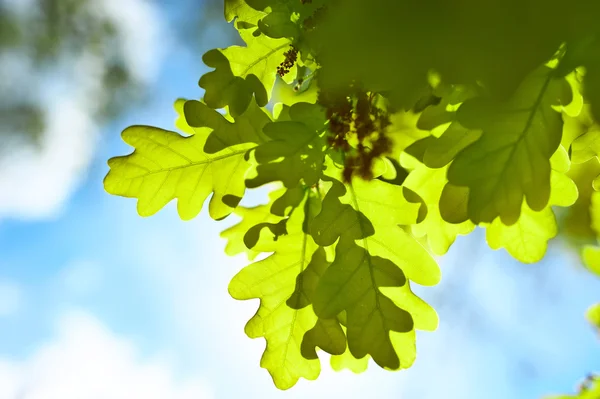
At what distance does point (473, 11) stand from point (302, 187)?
2.73ft

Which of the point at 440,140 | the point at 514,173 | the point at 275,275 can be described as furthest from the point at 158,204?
the point at 514,173

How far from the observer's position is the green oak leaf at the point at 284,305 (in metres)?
1.35

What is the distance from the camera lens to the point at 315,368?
1347mm

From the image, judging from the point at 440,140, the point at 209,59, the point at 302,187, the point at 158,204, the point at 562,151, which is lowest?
the point at 562,151

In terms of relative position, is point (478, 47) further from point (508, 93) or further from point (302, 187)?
point (302, 187)

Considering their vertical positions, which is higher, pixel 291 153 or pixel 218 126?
pixel 218 126

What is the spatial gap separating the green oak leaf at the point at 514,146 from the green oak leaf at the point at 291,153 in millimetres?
365

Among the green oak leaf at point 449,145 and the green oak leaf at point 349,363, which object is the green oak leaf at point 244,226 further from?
the green oak leaf at point 449,145

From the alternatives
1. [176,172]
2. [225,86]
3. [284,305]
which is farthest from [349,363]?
[225,86]

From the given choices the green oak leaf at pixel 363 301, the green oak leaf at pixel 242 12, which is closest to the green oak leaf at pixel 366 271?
the green oak leaf at pixel 363 301

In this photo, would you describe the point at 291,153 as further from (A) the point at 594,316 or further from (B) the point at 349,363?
(A) the point at 594,316

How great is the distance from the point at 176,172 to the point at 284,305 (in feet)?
1.50

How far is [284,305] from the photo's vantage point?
4.48 feet

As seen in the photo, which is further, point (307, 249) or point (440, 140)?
point (307, 249)
